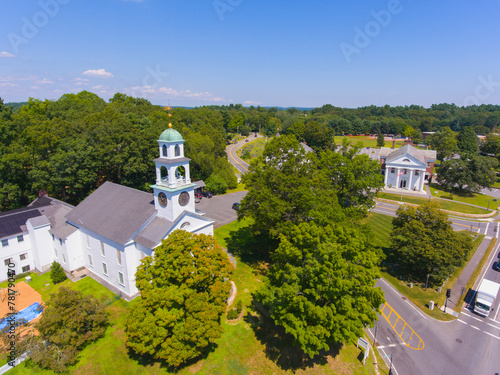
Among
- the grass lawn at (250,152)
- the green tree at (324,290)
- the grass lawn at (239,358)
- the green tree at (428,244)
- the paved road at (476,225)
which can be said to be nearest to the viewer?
the green tree at (324,290)

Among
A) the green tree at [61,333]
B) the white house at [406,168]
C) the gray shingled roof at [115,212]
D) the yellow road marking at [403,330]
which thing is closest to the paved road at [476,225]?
the white house at [406,168]

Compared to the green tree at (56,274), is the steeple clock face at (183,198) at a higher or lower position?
higher

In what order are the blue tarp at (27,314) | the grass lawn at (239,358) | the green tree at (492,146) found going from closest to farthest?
1. the grass lawn at (239,358)
2. the blue tarp at (27,314)
3. the green tree at (492,146)

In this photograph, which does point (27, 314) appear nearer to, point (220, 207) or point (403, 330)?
point (220, 207)

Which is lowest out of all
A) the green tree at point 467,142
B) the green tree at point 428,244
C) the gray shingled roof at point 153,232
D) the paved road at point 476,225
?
the paved road at point 476,225

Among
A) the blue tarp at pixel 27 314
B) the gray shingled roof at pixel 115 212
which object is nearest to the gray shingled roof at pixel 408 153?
the gray shingled roof at pixel 115 212

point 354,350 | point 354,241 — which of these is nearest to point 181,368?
point 354,350

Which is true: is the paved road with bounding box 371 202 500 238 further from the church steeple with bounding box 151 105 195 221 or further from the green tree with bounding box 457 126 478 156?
the green tree with bounding box 457 126 478 156

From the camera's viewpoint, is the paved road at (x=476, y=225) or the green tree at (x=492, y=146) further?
the green tree at (x=492, y=146)

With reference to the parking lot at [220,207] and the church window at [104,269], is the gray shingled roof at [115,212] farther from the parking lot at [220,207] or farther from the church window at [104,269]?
the parking lot at [220,207]
